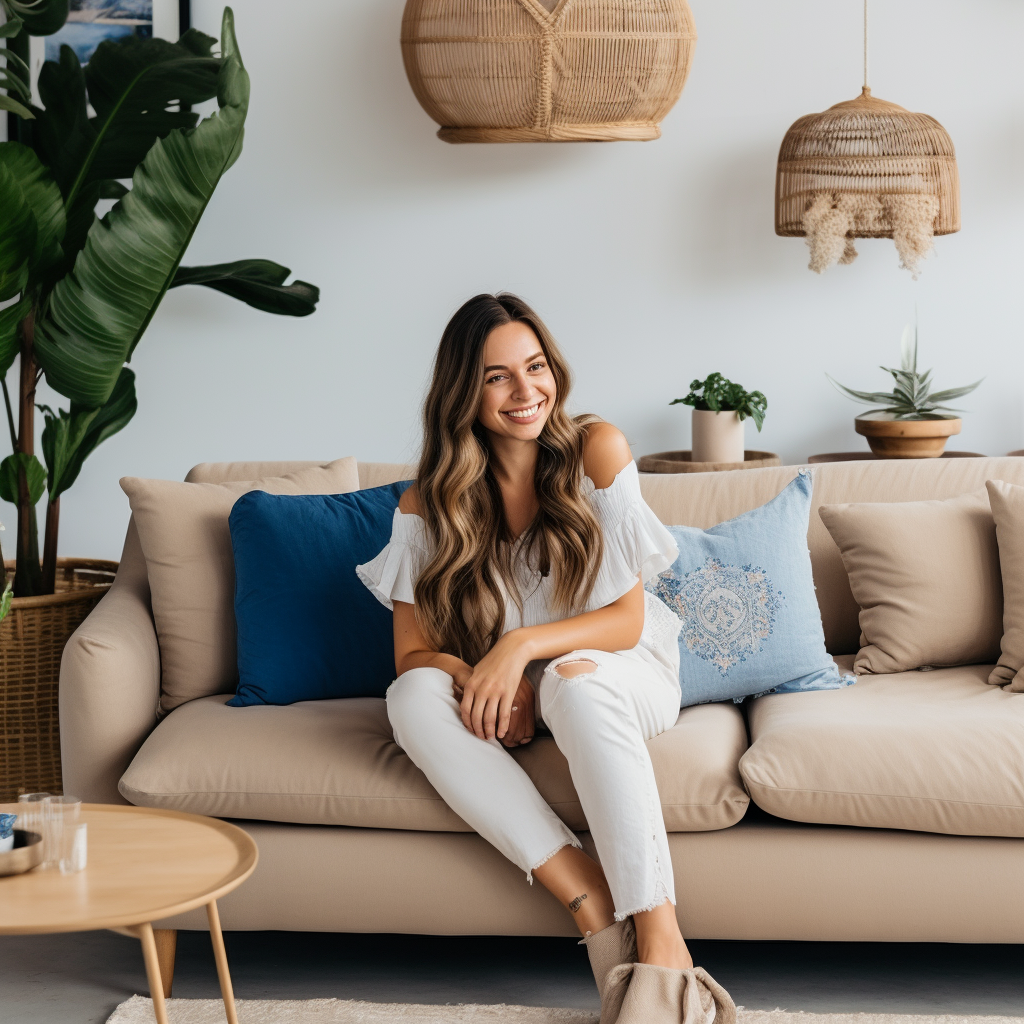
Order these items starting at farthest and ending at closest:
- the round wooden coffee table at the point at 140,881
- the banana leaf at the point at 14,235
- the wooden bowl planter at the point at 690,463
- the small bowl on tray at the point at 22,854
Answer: the wooden bowl planter at the point at 690,463, the banana leaf at the point at 14,235, the small bowl on tray at the point at 22,854, the round wooden coffee table at the point at 140,881

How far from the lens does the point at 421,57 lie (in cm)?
278

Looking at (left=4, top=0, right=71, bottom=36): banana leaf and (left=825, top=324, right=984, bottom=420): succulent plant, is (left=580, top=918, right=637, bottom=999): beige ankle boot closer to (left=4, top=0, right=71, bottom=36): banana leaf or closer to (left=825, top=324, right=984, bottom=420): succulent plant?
(left=825, top=324, right=984, bottom=420): succulent plant

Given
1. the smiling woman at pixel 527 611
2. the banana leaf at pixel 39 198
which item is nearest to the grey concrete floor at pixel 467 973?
the smiling woman at pixel 527 611

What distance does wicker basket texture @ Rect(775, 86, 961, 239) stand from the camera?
281 cm

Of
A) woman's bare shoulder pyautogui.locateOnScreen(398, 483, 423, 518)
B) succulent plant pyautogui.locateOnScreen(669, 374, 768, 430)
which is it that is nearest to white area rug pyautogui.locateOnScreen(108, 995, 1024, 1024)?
woman's bare shoulder pyautogui.locateOnScreen(398, 483, 423, 518)

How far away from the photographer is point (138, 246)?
2.47 meters

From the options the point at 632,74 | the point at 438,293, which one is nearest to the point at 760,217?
the point at 632,74

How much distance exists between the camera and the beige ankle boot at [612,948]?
5.67 ft

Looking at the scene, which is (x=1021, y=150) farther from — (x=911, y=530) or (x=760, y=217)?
(x=911, y=530)

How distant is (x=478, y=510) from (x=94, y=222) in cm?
118

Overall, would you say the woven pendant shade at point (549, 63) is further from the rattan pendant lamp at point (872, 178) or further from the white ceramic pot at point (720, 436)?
the white ceramic pot at point (720, 436)

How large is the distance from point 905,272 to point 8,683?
2.36 m

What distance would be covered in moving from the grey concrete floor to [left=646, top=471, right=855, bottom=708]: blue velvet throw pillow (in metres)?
0.46

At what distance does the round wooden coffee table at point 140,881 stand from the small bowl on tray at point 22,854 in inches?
0.4
